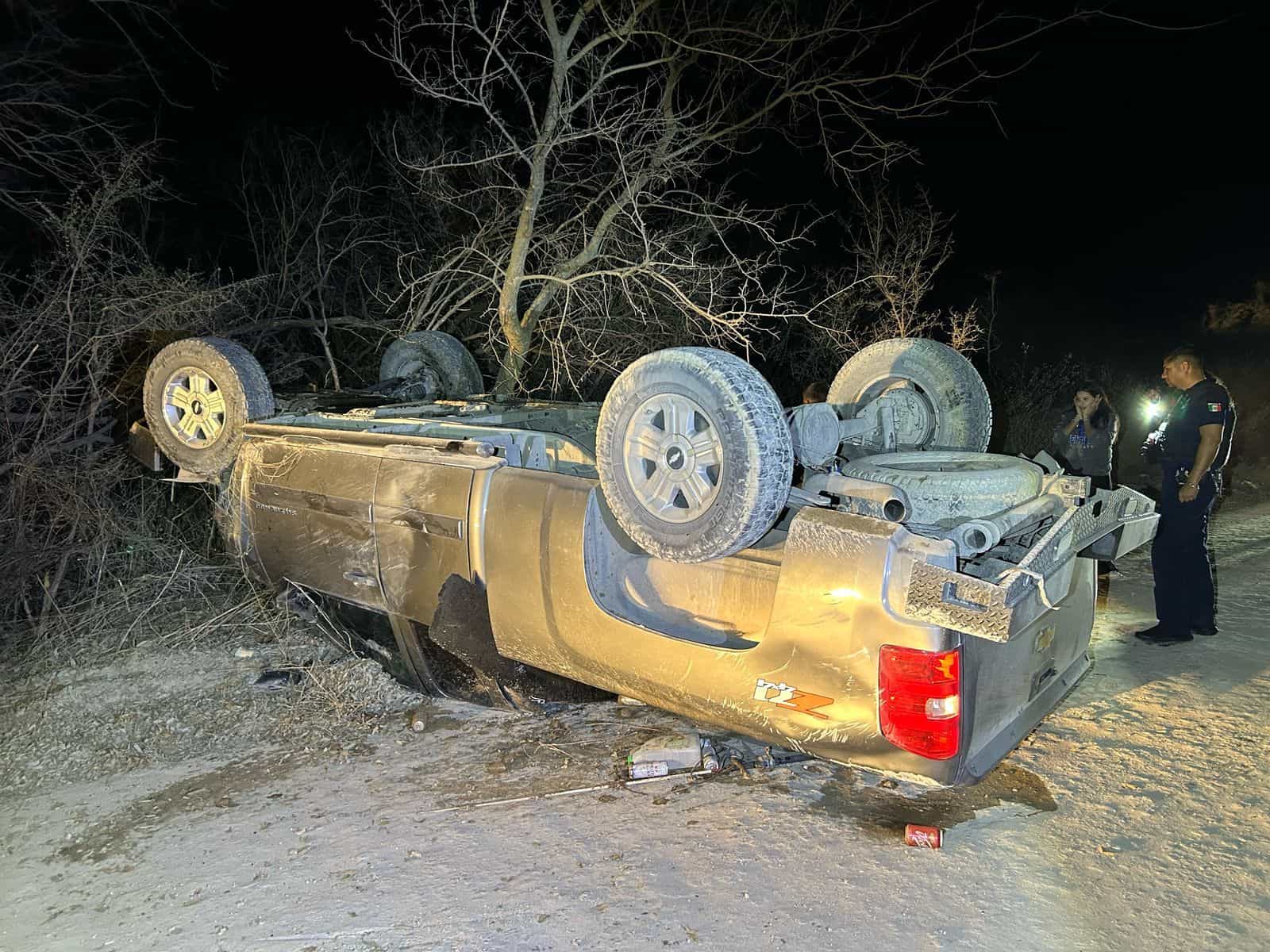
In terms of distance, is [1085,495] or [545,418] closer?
[1085,495]

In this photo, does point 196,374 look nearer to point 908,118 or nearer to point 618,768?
point 618,768

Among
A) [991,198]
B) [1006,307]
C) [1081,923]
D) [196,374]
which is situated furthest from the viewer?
[991,198]

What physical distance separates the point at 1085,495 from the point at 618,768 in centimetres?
223

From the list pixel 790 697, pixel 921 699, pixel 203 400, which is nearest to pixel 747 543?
pixel 790 697

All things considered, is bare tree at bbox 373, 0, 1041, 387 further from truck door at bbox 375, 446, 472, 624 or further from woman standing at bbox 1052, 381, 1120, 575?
truck door at bbox 375, 446, 472, 624

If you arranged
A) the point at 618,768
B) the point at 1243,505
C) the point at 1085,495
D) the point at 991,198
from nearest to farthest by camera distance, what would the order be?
the point at 1085,495 < the point at 618,768 < the point at 1243,505 < the point at 991,198

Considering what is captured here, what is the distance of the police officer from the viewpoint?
5.54 meters

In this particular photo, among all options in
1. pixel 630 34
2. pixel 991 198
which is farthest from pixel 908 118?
pixel 991 198

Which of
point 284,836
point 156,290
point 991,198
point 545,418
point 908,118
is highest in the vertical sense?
point 991,198

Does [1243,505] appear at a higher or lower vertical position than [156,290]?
lower

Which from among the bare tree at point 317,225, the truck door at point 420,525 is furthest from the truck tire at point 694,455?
the bare tree at point 317,225

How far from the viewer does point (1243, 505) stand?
9531 millimetres

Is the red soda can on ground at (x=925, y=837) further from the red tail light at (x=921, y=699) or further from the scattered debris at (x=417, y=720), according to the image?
the scattered debris at (x=417, y=720)

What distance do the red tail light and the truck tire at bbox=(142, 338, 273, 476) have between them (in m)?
3.94
